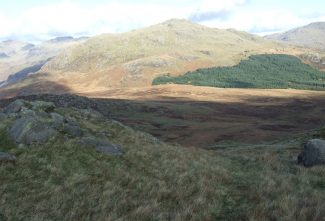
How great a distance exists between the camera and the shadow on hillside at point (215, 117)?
213 ft

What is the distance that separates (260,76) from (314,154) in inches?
6259

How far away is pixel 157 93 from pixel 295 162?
113486 mm

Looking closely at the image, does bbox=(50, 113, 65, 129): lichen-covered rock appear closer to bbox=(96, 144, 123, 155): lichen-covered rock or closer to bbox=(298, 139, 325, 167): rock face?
bbox=(96, 144, 123, 155): lichen-covered rock

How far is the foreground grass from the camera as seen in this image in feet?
37.1

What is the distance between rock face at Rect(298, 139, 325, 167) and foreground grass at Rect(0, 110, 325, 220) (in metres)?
1.61

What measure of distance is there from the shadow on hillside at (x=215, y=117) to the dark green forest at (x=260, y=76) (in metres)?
35.0

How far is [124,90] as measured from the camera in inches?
5778

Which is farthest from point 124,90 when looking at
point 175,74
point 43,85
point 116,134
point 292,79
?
point 116,134

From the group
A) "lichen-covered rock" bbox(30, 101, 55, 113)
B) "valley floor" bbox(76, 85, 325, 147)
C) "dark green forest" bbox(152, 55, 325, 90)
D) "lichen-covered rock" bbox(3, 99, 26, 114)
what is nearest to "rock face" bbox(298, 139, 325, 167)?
"lichen-covered rock" bbox(30, 101, 55, 113)

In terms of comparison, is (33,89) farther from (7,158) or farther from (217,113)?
(7,158)

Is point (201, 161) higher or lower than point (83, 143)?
lower

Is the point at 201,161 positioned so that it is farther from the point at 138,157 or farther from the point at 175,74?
the point at 175,74

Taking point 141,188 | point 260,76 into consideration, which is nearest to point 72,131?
point 141,188

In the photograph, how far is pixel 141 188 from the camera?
46.0 ft
